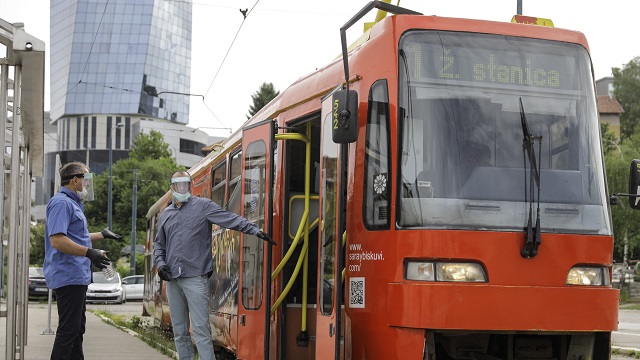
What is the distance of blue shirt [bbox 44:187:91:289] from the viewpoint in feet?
28.5

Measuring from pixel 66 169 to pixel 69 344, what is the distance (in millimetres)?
1547

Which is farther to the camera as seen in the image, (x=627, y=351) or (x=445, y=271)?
(x=627, y=351)

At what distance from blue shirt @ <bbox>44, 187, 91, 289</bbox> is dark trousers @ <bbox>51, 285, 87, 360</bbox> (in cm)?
7

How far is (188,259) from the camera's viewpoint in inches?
372

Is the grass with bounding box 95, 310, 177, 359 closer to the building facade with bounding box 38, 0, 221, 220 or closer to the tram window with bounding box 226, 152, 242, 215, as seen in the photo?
the tram window with bounding box 226, 152, 242, 215

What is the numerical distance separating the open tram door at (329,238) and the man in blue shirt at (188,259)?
118 cm

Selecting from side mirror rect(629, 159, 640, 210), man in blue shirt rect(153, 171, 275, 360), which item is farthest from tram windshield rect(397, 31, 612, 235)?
man in blue shirt rect(153, 171, 275, 360)

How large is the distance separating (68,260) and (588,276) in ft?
13.6

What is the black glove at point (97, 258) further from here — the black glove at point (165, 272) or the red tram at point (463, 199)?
the red tram at point (463, 199)

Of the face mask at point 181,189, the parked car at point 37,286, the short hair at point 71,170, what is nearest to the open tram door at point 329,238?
the face mask at point 181,189

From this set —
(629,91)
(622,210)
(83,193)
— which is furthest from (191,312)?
(629,91)

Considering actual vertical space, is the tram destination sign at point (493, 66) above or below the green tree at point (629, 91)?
below

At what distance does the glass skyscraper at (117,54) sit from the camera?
4407 inches

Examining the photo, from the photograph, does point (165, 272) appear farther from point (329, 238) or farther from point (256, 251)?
point (329, 238)
